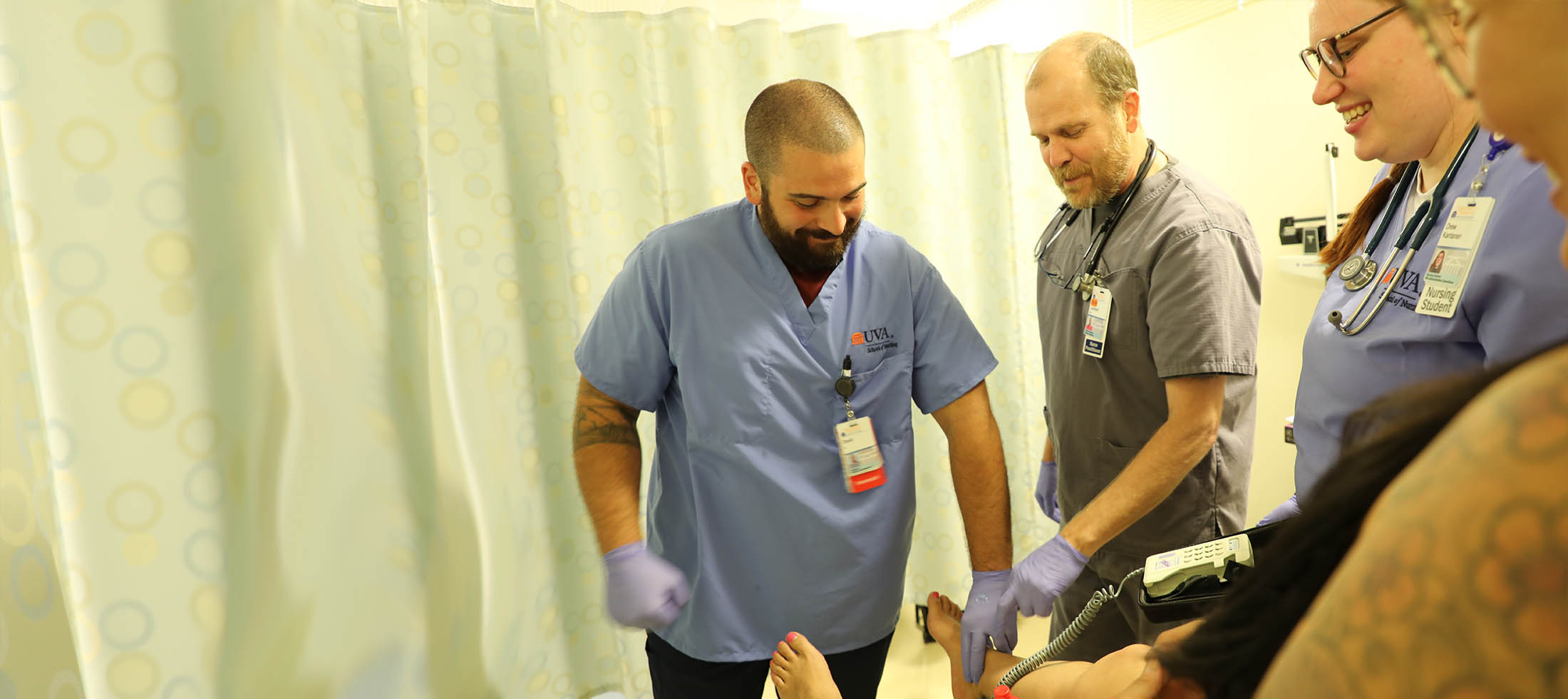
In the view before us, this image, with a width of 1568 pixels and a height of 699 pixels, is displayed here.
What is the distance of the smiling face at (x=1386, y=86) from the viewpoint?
1.05 metres

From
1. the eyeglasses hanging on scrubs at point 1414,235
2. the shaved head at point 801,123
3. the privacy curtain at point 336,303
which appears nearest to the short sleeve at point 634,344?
the shaved head at point 801,123

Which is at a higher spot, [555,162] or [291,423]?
[555,162]

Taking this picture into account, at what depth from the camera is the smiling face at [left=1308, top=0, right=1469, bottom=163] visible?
3.45 feet

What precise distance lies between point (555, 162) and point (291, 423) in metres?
0.91

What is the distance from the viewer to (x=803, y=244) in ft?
4.86

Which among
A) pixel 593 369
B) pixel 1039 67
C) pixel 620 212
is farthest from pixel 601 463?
pixel 1039 67

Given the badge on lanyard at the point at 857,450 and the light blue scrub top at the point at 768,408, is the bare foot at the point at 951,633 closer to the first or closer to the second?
the light blue scrub top at the point at 768,408

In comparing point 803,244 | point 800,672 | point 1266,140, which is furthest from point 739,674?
point 1266,140

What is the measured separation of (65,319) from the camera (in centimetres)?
151

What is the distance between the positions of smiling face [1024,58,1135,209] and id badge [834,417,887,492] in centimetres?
68

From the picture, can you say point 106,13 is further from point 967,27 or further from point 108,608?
point 967,27

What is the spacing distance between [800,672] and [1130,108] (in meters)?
1.27

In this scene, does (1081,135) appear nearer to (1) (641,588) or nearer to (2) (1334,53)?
(2) (1334,53)

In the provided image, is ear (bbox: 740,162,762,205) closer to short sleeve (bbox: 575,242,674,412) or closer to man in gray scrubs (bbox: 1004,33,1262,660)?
short sleeve (bbox: 575,242,674,412)
